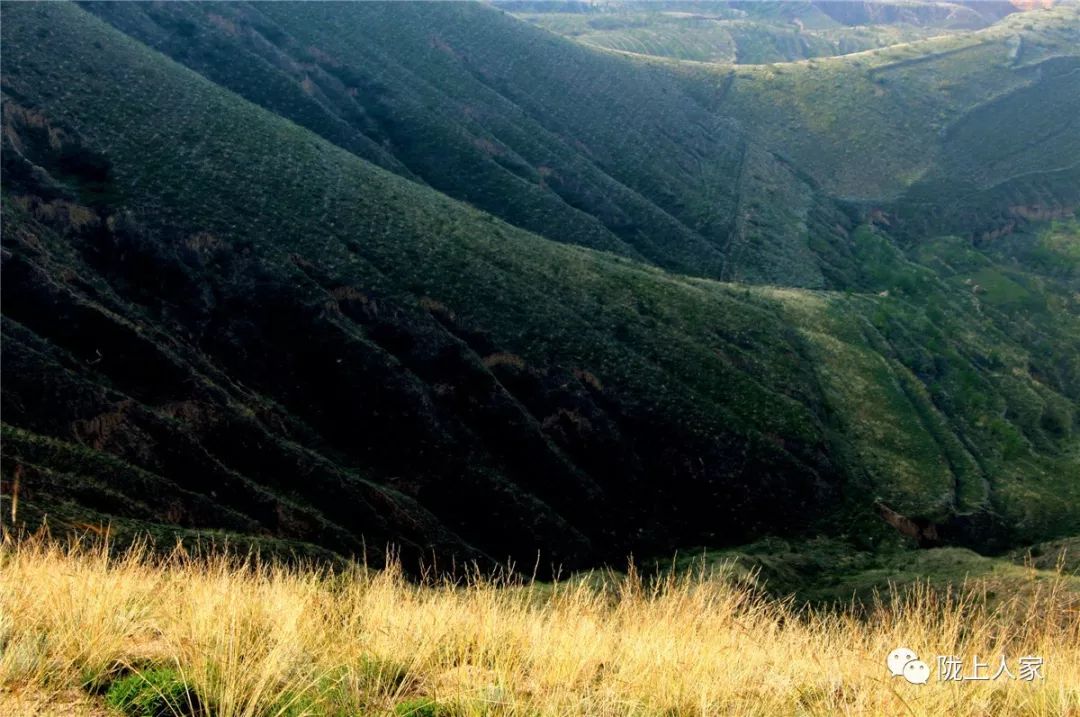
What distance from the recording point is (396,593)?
29.9 ft

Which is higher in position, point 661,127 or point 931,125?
point 931,125

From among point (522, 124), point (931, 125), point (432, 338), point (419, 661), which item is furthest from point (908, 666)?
point (931, 125)

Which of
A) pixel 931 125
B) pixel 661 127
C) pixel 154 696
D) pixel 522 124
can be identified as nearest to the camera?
pixel 154 696

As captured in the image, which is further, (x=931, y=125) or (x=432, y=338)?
(x=931, y=125)

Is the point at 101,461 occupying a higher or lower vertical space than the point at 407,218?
lower

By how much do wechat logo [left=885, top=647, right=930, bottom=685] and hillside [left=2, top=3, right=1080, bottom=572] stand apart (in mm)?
17863

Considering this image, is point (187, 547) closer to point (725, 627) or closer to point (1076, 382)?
point (725, 627)

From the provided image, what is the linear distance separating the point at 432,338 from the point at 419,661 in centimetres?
3686

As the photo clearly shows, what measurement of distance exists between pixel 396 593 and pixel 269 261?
36930 mm

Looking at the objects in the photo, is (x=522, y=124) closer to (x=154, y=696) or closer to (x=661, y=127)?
(x=661, y=127)

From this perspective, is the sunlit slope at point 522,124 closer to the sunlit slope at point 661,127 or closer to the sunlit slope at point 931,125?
the sunlit slope at point 661,127

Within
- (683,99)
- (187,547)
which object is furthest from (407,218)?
(683,99)

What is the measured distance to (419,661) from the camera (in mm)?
6805

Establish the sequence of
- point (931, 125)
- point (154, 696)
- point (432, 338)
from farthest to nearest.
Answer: point (931, 125), point (432, 338), point (154, 696)
